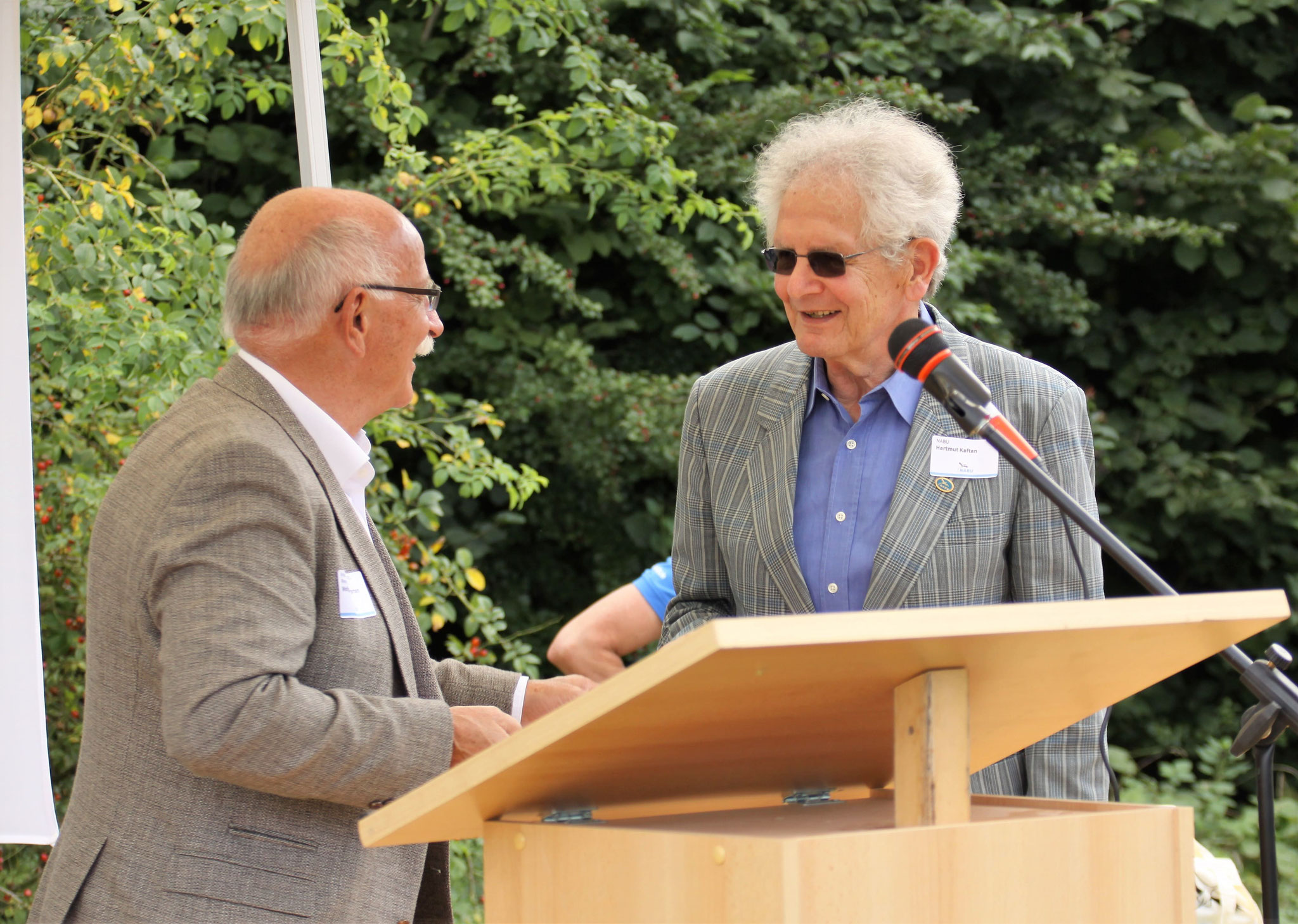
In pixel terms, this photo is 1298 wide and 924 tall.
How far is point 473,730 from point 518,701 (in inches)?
18.2

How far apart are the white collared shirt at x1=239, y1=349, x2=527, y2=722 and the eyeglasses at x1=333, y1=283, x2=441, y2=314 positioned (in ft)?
0.44

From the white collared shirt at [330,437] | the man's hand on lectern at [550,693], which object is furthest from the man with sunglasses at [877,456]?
the white collared shirt at [330,437]

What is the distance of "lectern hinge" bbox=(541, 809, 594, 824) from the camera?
1.36 meters

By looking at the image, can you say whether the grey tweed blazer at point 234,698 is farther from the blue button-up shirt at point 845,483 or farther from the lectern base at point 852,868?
the blue button-up shirt at point 845,483

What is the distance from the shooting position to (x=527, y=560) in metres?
6.43

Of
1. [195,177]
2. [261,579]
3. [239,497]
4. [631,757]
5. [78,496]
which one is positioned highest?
[195,177]

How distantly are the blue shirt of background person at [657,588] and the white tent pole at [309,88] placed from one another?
1.32 m

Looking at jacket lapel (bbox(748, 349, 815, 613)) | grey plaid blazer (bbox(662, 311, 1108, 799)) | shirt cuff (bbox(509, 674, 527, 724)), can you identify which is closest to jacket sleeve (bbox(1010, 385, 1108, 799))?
grey plaid blazer (bbox(662, 311, 1108, 799))

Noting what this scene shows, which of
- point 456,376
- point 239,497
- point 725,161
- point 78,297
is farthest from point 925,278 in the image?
point 456,376

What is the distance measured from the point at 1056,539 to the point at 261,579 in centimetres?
124

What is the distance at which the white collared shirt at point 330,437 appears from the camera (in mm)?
1911

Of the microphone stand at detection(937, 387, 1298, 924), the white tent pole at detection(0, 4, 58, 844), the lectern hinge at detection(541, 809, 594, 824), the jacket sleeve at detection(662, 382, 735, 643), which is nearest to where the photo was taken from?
the lectern hinge at detection(541, 809, 594, 824)

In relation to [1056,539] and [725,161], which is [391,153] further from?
[1056,539]

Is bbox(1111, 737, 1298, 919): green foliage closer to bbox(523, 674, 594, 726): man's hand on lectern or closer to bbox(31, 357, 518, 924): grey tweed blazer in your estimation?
bbox(523, 674, 594, 726): man's hand on lectern
